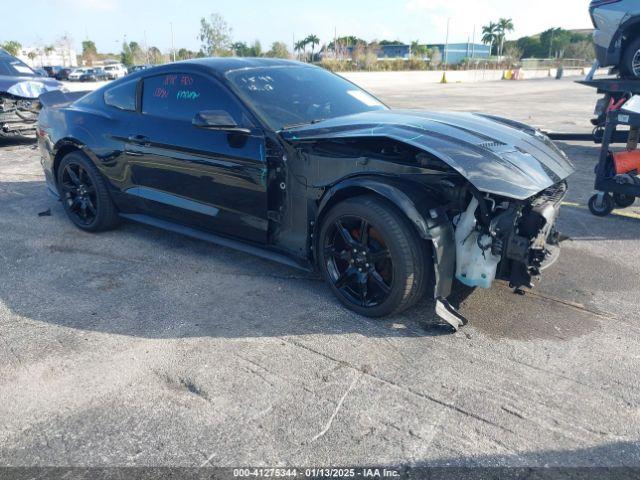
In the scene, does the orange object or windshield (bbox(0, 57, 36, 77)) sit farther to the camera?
windshield (bbox(0, 57, 36, 77))

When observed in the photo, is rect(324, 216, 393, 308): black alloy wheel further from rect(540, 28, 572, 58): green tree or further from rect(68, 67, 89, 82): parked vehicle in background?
rect(540, 28, 572, 58): green tree

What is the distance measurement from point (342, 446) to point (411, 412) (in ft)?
1.34

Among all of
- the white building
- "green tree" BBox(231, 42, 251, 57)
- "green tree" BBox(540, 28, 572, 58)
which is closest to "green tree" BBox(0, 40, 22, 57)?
the white building

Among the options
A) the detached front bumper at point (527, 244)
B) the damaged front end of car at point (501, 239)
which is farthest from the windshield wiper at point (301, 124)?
the detached front bumper at point (527, 244)

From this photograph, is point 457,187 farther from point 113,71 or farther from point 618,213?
point 113,71

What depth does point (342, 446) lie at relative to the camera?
91.7 inches

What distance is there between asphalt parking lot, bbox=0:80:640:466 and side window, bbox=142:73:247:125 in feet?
4.05

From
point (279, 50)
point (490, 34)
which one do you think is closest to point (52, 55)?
point (279, 50)

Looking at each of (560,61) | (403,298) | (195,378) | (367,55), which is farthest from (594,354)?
(560,61)

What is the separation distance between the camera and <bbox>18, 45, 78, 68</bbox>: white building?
6475 centimetres

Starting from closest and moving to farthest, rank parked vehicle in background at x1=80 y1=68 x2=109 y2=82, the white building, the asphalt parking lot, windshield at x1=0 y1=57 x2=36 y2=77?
the asphalt parking lot, windshield at x1=0 y1=57 x2=36 y2=77, parked vehicle in background at x1=80 y1=68 x2=109 y2=82, the white building

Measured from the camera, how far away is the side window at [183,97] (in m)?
3.91

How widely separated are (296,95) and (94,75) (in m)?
45.8

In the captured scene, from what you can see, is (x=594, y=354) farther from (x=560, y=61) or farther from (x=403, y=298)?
(x=560, y=61)
